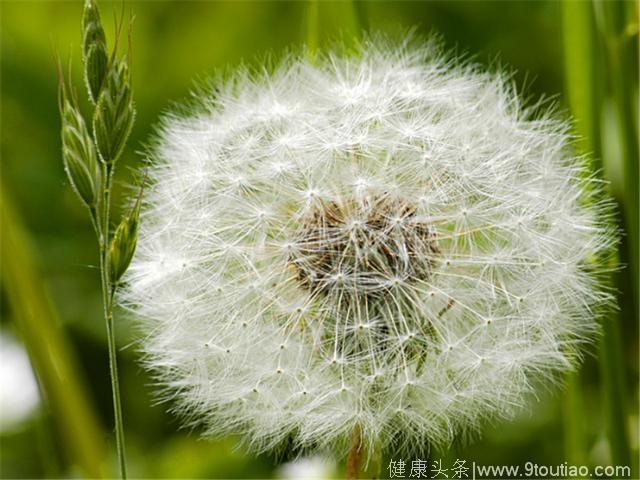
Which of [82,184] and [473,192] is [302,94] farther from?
[82,184]

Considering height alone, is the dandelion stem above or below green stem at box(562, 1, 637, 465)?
below

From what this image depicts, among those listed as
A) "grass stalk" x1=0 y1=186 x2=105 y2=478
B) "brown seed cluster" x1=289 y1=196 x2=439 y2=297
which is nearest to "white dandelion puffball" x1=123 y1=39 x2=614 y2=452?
"brown seed cluster" x1=289 y1=196 x2=439 y2=297

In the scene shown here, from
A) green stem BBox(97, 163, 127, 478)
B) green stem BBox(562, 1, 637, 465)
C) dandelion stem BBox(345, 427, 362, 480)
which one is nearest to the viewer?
green stem BBox(97, 163, 127, 478)

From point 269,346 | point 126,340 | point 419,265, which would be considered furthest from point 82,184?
point 126,340

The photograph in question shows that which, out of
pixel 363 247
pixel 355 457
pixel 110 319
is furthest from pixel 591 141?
pixel 110 319

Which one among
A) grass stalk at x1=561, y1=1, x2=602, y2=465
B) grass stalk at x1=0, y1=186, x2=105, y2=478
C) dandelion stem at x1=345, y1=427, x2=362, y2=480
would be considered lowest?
dandelion stem at x1=345, y1=427, x2=362, y2=480

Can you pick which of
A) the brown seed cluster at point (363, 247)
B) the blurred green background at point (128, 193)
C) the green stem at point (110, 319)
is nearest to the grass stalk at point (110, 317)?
the green stem at point (110, 319)

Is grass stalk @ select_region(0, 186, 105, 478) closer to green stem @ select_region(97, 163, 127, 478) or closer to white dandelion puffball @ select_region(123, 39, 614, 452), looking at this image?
white dandelion puffball @ select_region(123, 39, 614, 452)
